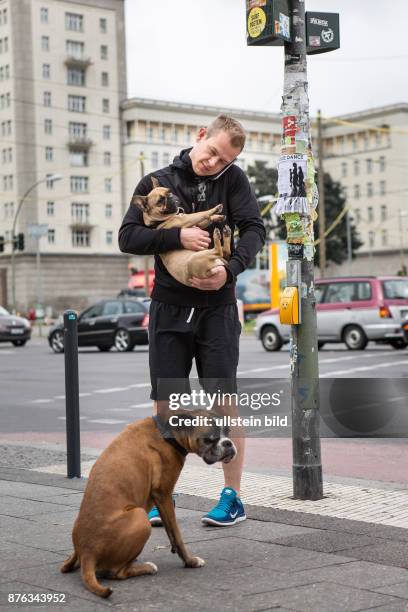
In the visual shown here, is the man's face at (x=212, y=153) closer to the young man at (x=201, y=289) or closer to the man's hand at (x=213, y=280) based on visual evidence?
the young man at (x=201, y=289)

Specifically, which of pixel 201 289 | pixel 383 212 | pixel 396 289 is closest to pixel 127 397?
pixel 201 289

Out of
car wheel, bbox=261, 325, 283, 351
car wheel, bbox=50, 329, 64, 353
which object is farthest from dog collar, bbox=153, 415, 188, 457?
Answer: car wheel, bbox=50, 329, 64, 353

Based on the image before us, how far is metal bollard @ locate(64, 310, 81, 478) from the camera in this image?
22.3 ft

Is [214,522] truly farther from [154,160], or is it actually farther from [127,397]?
[154,160]

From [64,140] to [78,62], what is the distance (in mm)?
6627

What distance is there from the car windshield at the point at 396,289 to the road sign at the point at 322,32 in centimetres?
1684

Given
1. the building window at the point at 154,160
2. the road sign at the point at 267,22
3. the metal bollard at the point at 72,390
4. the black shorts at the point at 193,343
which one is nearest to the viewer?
the black shorts at the point at 193,343

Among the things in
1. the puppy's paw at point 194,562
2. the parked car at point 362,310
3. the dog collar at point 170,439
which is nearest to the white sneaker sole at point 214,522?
the puppy's paw at point 194,562

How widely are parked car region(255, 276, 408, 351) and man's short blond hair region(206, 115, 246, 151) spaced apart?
1760cm

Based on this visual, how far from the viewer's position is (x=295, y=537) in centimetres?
487

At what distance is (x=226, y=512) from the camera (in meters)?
5.15

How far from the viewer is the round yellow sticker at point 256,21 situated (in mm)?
Result: 5680

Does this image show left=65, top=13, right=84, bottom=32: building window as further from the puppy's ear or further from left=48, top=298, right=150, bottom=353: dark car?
the puppy's ear

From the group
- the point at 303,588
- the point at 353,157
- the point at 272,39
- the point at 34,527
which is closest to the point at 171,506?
the point at 303,588
